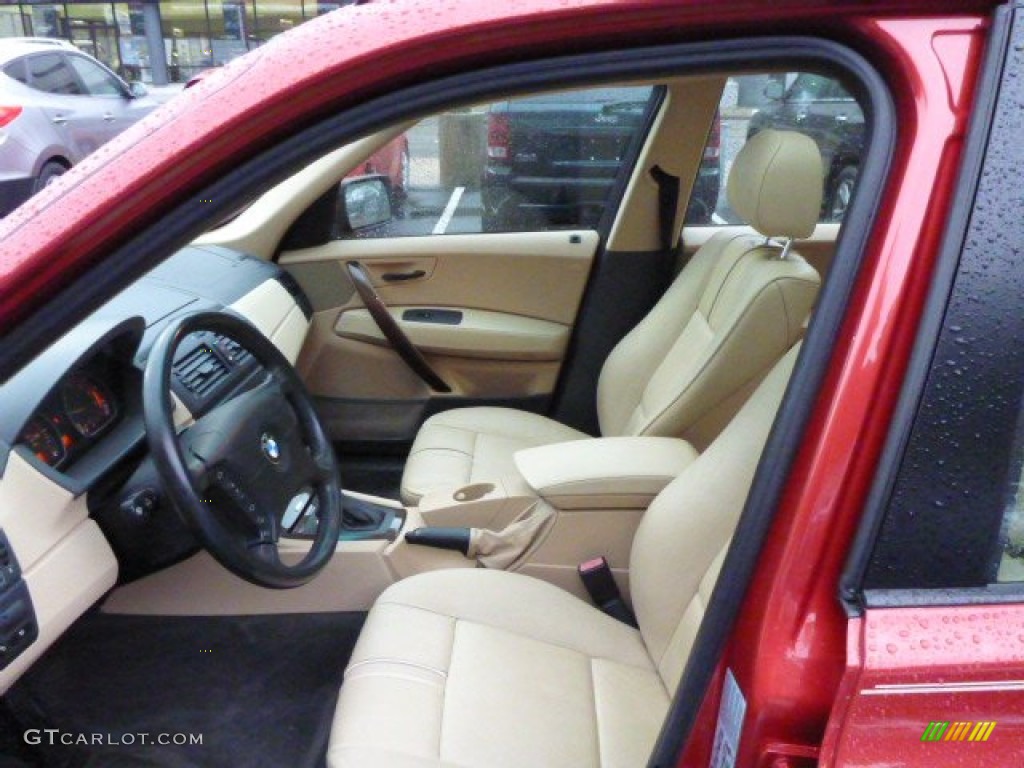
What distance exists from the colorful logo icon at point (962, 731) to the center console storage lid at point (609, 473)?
110 cm

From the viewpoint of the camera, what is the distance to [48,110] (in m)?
7.30

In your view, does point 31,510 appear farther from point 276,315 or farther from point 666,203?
point 666,203

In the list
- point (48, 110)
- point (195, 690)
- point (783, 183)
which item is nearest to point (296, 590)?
point (195, 690)

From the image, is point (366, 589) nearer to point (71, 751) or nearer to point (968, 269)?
point (71, 751)

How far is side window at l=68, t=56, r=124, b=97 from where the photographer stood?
813 centimetres

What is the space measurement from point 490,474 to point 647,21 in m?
1.68

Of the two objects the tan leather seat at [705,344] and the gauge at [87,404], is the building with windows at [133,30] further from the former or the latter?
the gauge at [87,404]

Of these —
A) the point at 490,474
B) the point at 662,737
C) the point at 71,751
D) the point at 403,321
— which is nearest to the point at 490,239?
the point at 403,321

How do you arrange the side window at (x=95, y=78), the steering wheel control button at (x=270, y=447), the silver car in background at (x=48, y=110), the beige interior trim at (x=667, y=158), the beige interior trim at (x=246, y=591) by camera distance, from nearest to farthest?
the steering wheel control button at (x=270, y=447) < the beige interior trim at (x=246, y=591) < the beige interior trim at (x=667, y=158) < the silver car in background at (x=48, y=110) < the side window at (x=95, y=78)

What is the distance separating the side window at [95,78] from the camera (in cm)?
813

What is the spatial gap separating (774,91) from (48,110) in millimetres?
6605

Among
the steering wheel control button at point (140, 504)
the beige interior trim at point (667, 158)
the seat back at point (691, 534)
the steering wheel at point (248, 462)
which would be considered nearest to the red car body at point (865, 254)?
the seat back at point (691, 534)

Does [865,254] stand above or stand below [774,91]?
above

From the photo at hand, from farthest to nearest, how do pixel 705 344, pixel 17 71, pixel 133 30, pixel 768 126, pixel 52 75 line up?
pixel 133 30, pixel 52 75, pixel 17 71, pixel 768 126, pixel 705 344
